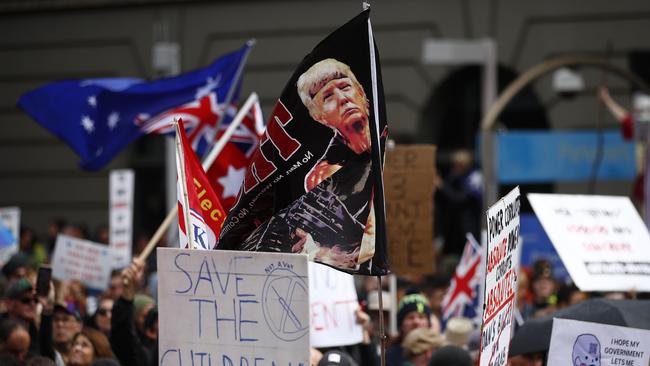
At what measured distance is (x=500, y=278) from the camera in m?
5.38

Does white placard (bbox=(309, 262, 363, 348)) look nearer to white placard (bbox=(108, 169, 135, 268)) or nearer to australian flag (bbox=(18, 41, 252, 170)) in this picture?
australian flag (bbox=(18, 41, 252, 170))

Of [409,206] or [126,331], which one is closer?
[126,331]

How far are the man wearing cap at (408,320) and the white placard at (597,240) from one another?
152cm

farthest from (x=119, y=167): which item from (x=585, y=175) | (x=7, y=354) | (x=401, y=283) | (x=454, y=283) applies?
(x=7, y=354)

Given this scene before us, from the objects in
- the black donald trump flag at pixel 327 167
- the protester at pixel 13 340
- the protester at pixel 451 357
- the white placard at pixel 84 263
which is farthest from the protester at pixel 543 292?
the black donald trump flag at pixel 327 167

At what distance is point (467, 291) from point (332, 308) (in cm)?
204

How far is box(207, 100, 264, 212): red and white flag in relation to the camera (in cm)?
820

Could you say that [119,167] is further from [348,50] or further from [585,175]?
[348,50]

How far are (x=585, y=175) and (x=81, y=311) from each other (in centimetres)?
724

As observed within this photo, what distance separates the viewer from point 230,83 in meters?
Answer: 10.3

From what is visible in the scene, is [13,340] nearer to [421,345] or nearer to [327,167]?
[421,345]

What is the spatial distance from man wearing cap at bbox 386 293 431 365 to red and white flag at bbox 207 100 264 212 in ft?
4.12

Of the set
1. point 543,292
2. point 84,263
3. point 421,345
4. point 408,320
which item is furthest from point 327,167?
point 84,263

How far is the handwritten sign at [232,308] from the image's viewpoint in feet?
15.5
